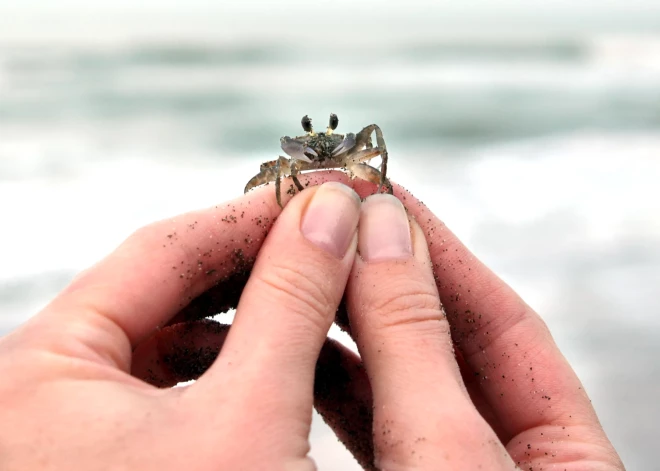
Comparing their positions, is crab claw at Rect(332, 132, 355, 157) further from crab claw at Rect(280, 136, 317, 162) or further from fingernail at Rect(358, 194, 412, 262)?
fingernail at Rect(358, 194, 412, 262)

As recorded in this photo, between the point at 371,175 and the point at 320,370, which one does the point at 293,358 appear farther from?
the point at 371,175

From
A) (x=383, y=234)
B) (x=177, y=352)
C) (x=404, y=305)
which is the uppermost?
(x=383, y=234)

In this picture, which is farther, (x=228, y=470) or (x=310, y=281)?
(x=310, y=281)

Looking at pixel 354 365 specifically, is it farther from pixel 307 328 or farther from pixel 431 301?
pixel 307 328

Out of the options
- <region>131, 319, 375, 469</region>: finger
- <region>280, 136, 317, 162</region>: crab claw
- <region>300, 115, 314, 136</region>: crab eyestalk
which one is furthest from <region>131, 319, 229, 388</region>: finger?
<region>300, 115, 314, 136</region>: crab eyestalk

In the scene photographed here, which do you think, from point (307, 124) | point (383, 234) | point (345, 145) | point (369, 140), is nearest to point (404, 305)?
point (383, 234)

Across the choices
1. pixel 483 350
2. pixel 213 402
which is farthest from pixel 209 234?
pixel 483 350

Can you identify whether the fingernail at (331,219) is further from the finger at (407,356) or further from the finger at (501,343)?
the finger at (501,343)
